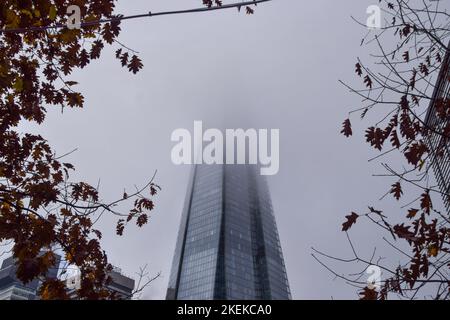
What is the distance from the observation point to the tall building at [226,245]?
127 metres

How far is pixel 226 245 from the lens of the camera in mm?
135500

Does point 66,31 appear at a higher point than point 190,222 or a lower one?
lower

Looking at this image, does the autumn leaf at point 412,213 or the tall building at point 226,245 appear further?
the tall building at point 226,245

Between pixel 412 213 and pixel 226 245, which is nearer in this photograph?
pixel 412 213

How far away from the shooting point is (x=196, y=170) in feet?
621

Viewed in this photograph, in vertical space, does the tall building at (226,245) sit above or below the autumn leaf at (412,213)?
above

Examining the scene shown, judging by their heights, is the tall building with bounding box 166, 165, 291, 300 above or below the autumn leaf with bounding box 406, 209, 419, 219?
above

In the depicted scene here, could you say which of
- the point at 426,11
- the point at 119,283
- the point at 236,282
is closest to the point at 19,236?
the point at 426,11

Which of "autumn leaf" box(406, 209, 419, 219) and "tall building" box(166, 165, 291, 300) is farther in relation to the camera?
"tall building" box(166, 165, 291, 300)

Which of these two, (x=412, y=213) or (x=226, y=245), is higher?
(x=226, y=245)

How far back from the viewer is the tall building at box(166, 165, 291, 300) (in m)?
127
